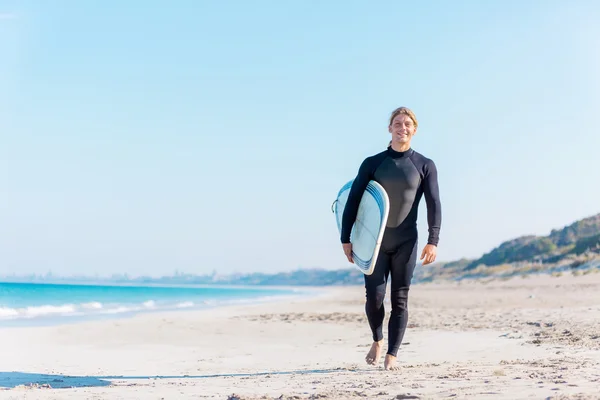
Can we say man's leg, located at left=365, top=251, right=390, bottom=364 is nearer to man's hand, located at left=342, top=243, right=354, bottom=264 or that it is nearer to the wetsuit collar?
man's hand, located at left=342, top=243, right=354, bottom=264

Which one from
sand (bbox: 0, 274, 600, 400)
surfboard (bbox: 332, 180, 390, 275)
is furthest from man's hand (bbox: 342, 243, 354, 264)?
sand (bbox: 0, 274, 600, 400)

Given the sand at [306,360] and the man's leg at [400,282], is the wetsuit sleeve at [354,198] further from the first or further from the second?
the sand at [306,360]

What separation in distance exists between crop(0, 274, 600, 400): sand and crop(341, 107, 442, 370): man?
0.44m

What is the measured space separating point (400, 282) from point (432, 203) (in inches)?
26.8

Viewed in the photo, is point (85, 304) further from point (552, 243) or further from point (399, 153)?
point (552, 243)

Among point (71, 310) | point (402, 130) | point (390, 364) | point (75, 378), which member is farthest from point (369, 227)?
point (71, 310)

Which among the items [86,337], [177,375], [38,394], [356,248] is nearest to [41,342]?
[86,337]

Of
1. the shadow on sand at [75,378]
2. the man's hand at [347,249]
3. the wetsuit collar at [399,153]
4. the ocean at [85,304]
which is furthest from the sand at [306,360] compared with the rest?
the ocean at [85,304]

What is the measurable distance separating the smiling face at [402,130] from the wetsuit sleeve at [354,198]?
11.2 inches

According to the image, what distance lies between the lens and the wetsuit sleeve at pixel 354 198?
5.33 m

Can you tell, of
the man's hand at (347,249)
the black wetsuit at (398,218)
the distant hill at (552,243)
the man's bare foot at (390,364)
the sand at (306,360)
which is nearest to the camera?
the sand at (306,360)

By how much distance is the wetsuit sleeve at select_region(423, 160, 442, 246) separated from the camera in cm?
529

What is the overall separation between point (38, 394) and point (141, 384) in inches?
32.1

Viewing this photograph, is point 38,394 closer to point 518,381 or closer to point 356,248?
point 356,248
